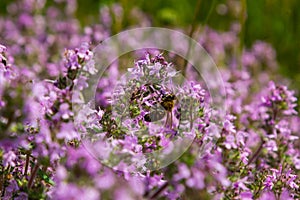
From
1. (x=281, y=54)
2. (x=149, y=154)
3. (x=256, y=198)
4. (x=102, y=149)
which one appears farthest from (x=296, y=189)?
(x=281, y=54)

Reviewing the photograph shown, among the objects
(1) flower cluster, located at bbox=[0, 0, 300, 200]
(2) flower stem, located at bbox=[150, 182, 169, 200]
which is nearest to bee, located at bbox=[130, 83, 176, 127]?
(1) flower cluster, located at bbox=[0, 0, 300, 200]

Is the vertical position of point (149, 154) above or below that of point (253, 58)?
below

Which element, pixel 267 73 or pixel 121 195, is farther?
pixel 267 73

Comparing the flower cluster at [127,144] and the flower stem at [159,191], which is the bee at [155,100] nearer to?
the flower cluster at [127,144]

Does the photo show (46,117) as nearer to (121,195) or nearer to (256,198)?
(121,195)

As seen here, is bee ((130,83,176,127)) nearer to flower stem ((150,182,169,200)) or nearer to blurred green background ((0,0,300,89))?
flower stem ((150,182,169,200))
